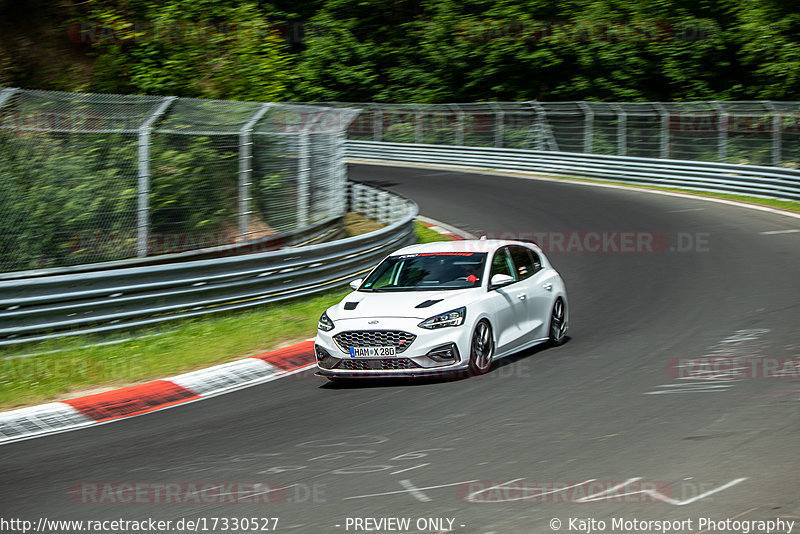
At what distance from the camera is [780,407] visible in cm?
782

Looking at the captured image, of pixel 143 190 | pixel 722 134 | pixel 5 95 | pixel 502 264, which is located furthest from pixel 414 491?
pixel 722 134

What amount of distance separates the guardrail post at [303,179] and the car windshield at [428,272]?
17.0 feet

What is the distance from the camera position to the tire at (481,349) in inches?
382

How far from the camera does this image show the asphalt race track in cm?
580

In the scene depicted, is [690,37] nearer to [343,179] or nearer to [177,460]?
[343,179]

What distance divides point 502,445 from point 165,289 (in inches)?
256

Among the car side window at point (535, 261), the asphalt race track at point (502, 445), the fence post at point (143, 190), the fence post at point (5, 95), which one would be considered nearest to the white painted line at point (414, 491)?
the asphalt race track at point (502, 445)

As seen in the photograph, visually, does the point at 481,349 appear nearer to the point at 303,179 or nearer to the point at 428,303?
the point at 428,303

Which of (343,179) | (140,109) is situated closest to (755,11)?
(343,179)

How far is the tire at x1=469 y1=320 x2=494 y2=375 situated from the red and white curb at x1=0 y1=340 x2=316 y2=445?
223 centimetres
